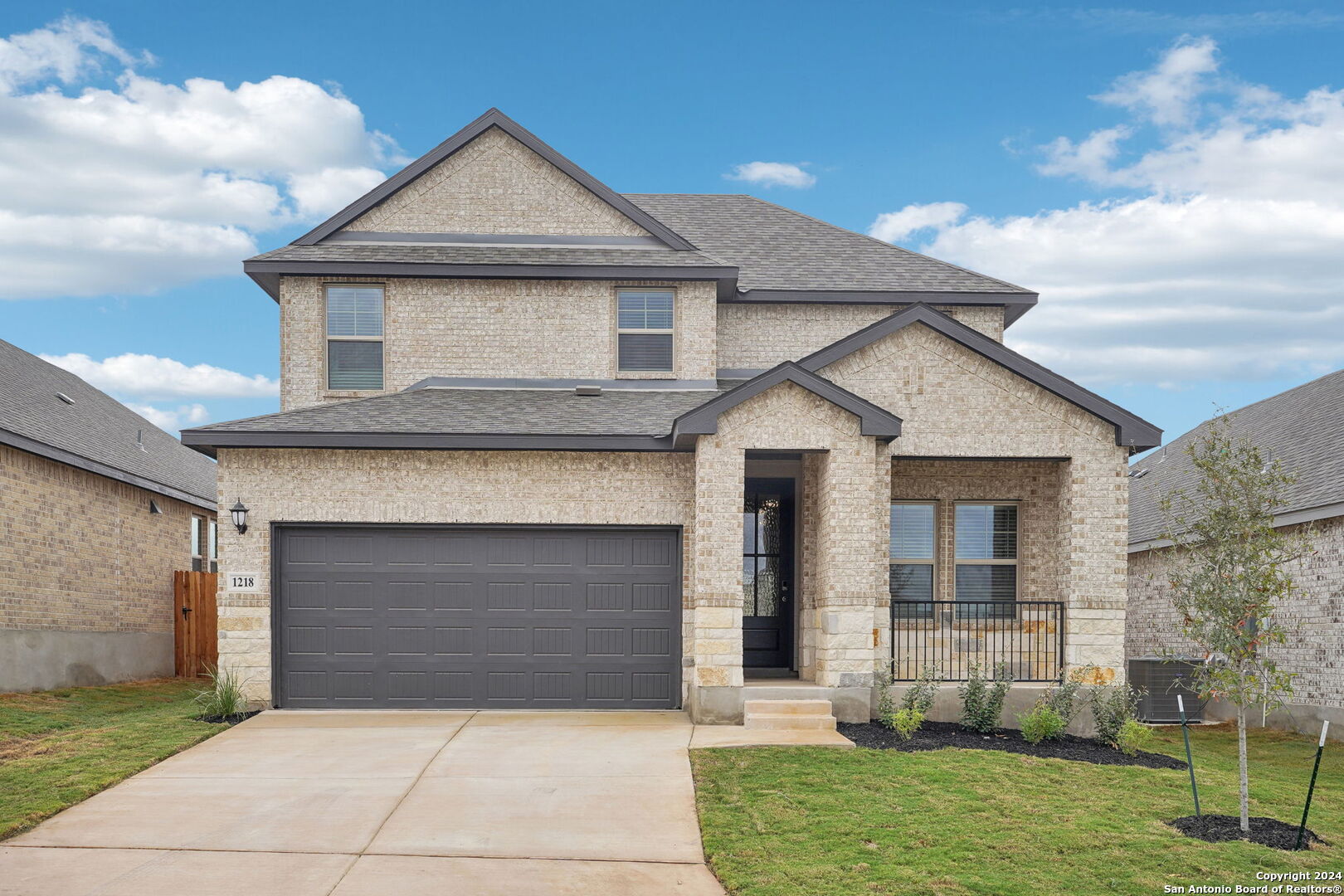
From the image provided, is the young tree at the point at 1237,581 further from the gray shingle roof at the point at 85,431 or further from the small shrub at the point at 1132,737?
the gray shingle roof at the point at 85,431

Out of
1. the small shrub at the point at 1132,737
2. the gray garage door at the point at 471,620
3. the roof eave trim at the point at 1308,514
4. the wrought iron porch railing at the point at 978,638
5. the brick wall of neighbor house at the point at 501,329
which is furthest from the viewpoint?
the brick wall of neighbor house at the point at 501,329

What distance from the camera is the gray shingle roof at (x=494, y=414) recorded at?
556 inches

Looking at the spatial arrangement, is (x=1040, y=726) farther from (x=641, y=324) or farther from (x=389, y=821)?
(x=641, y=324)

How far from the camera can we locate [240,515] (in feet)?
46.2

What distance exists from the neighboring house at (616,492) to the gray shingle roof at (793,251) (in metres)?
1.86

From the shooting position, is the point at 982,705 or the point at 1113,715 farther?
the point at 982,705

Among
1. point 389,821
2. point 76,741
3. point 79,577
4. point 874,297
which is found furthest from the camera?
point 79,577

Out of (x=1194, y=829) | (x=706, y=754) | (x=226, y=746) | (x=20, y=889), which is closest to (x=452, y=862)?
(x=20, y=889)

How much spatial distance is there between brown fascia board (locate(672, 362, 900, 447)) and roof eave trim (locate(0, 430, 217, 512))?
10364mm

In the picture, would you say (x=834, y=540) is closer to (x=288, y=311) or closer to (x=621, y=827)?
(x=621, y=827)

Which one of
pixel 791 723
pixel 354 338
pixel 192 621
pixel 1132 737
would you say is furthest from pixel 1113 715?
pixel 192 621

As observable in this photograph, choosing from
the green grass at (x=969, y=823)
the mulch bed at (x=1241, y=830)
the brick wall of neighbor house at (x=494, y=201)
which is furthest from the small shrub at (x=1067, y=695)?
the brick wall of neighbor house at (x=494, y=201)

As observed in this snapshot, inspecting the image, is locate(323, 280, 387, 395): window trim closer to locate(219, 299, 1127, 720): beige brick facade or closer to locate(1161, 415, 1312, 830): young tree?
locate(219, 299, 1127, 720): beige brick facade

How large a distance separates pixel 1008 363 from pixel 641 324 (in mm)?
5795
